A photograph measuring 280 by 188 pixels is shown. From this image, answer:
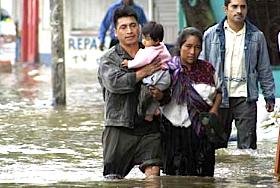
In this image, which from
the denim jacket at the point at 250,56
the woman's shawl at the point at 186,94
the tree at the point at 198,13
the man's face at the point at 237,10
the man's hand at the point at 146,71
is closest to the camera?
the man's hand at the point at 146,71

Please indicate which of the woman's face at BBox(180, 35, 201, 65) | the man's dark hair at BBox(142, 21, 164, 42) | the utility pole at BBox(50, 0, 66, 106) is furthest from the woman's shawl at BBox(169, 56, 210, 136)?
the utility pole at BBox(50, 0, 66, 106)

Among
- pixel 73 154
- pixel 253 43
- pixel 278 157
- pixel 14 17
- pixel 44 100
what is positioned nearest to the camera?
pixel 278 157

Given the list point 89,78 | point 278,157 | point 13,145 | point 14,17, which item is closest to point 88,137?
point 13,145

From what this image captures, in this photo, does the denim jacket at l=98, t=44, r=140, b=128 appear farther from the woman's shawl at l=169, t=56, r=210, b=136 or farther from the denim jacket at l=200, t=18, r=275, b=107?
the denim jacket at l=200, t=18, r=275, b=107

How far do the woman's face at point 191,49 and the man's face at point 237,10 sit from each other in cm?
161

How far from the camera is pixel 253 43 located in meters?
9.59

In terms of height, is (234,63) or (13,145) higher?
(234,63)

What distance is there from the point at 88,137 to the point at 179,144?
4414 millimetres

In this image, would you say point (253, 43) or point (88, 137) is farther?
point (88, 137)

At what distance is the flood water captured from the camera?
809 centimetres

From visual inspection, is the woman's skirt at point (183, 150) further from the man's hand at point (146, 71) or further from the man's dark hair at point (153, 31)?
the man's dark hair at point (153, 31)

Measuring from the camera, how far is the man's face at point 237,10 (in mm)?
9438

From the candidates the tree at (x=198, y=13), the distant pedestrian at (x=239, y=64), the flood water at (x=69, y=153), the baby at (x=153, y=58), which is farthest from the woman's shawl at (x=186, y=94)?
the tree at (x=198, y=13)

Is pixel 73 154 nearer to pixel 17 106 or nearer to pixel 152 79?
pixel 152 79
